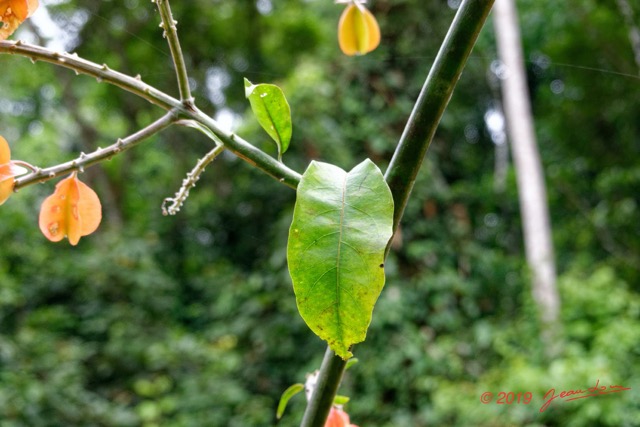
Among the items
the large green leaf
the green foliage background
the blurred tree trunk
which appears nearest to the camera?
the large green leaf

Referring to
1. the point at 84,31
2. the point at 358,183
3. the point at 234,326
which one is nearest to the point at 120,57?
the point at 84,31

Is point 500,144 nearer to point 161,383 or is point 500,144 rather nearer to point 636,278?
point 636,278

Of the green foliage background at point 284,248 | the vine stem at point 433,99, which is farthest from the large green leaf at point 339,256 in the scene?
the green foliage background at point 284,248

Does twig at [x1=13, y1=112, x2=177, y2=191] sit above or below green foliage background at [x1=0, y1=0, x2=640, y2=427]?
below

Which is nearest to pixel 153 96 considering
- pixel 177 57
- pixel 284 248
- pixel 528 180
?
pixel 177 57

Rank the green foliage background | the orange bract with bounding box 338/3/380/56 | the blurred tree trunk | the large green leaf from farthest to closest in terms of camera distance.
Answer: the blurred tree trunk < the green foliage background < the orange bract with bounding box 338/3/380/56 < the large green leaf

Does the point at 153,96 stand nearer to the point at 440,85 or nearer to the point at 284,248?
the point at 440,85

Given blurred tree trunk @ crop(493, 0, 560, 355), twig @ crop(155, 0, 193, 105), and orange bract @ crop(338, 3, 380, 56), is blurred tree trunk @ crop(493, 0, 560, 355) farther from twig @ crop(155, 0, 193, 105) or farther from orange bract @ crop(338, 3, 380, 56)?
twig @ crop(155, 0, 193, 105)

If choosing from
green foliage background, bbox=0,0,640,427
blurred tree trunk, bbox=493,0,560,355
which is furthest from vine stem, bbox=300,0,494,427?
blurred tree trunk, bbox=493,0,560,355
